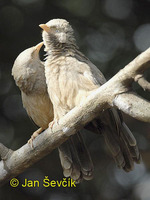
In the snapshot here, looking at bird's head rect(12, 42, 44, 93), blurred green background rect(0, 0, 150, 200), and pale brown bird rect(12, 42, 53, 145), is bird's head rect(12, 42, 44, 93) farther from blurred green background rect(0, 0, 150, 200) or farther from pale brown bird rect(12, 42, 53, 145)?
blurred green background rect(0, 0, 150, 200)

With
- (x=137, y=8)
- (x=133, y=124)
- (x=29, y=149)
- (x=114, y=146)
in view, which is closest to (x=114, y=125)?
(x=114, y=146)

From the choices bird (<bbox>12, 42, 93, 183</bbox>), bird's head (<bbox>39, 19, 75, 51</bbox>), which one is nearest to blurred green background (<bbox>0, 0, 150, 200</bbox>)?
bird (<bbox>12, 42, 93, 183</bbox>)

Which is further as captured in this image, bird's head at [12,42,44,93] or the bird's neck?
bird's head at [12,42,44,93]

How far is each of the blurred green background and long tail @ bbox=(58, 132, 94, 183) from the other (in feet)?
5.16

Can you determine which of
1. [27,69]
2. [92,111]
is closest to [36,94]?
[27,69]

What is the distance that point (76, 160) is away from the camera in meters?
5.04

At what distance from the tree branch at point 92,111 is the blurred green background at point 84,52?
1797 millimetres

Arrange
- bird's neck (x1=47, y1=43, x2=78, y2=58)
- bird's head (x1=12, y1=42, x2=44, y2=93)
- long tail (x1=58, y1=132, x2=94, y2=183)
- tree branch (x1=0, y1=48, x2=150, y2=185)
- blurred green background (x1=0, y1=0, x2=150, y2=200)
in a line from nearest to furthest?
tree branch (x1=0, y1=48, x2=150, y2=185), bird's neck (x1=47, y1=43, x2=78, y2=58), long tail (x1=58, y1=132, x2=94, y2=183), bird's head (x1=12, y1=42, x2=44, y2=93), blurred green background (x1=0, y1=0, x2=150, y2=200)

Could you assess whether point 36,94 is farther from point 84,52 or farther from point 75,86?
point 84,52

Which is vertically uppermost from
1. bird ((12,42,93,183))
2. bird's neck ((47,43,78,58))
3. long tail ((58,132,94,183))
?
bird's neck ((47,43,78,58))

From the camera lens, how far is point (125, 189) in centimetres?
701

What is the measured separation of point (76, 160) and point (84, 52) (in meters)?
2.22

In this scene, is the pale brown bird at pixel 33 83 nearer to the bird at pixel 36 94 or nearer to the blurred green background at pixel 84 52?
the bird at pixel 36 94

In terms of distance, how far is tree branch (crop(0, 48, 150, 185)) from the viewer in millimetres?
3795
